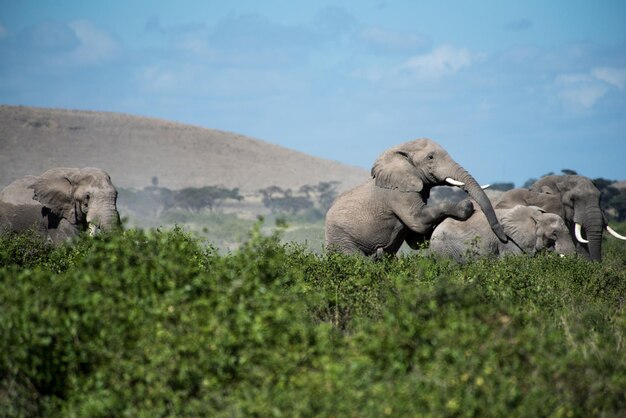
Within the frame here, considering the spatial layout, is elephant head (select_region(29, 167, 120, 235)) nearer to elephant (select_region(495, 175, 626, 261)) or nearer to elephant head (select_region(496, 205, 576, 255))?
elephant head (select_region(496, 205, 576, 255))

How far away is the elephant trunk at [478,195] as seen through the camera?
13.9m

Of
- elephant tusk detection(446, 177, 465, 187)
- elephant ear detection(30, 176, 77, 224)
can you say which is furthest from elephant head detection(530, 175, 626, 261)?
elephant ear detection(30, 176, 77, 224)

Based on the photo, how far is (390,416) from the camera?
247 inches

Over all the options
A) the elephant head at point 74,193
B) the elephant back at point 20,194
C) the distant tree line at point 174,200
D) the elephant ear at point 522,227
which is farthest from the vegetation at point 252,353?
the distant tree line at point 174,200

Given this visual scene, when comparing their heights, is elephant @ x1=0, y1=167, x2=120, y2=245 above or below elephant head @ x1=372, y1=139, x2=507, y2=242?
below

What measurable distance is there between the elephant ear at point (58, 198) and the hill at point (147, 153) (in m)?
53.3

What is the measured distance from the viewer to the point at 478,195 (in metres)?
14.0

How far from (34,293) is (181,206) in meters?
57.0

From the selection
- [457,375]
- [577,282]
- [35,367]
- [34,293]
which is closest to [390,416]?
[457,375]

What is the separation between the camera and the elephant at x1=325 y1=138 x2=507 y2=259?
46.1 feet

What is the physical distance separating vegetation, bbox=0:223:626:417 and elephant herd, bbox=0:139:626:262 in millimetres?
3379

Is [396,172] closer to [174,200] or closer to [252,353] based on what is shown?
[252,353]

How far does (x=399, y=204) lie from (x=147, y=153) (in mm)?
70259

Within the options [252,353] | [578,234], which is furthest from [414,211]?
[252,353]
